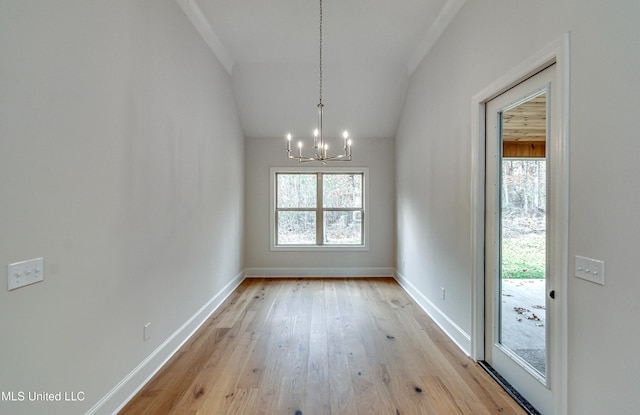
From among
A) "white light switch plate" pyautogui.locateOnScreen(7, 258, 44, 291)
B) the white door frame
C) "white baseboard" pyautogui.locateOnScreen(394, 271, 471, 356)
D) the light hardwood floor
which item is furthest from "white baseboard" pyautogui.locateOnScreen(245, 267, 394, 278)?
"white light switch plate" pyautogui.locateOnScreen(7, 258, 44, 291)

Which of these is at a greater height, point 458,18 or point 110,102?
point 458,18

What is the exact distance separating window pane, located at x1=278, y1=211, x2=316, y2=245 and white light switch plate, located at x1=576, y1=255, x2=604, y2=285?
4317mm

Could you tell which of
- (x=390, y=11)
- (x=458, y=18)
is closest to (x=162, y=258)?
(x=390, y=11)

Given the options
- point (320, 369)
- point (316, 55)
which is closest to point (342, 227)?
point (316, 55)

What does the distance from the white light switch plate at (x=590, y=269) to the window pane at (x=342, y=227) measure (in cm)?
409

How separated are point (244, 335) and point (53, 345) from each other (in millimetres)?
1783

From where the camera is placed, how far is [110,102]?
1825 millimetres

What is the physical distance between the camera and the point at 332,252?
5.46 meters

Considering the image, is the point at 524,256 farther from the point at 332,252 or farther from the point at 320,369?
the point at 332,252

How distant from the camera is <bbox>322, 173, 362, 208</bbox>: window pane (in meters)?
5.59

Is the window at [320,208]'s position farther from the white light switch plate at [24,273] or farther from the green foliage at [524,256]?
the white light switch plate at [24,273]

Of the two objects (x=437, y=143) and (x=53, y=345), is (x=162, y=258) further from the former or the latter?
(x=437, y=143)

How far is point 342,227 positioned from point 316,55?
120 inches

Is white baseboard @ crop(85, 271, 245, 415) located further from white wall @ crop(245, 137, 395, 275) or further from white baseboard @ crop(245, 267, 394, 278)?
white wall @ crop(245, 137, 395, 275)
